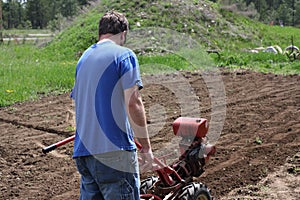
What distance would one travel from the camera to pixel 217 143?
7191 mm

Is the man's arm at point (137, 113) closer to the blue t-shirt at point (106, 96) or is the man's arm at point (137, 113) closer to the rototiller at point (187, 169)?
the blue t-shirt at point (106, 96)

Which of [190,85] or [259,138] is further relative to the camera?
[190,85]

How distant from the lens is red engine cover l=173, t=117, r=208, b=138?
4539 millimetres

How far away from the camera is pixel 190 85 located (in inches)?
504

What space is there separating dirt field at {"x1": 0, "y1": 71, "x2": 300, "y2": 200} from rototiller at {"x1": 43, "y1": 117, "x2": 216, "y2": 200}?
82 centimetres

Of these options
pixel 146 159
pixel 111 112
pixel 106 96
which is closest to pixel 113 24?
pixel 106 96

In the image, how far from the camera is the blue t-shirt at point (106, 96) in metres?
3.26

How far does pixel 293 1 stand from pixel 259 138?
57573mm

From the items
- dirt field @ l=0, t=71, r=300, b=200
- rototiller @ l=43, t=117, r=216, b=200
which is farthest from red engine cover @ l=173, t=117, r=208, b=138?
dirt field @ l=0, t=71, r=300, b=200

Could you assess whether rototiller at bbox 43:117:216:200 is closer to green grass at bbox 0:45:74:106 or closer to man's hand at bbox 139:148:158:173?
man's hand at bbox 139:148:158:173

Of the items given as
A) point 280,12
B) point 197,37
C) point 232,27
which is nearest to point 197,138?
point 197,37

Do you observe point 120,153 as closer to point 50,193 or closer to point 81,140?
point 81,140

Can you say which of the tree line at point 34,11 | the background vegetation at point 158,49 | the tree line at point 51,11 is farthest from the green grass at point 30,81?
the tree line at point 34,11

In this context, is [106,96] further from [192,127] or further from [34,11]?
[34,11]
